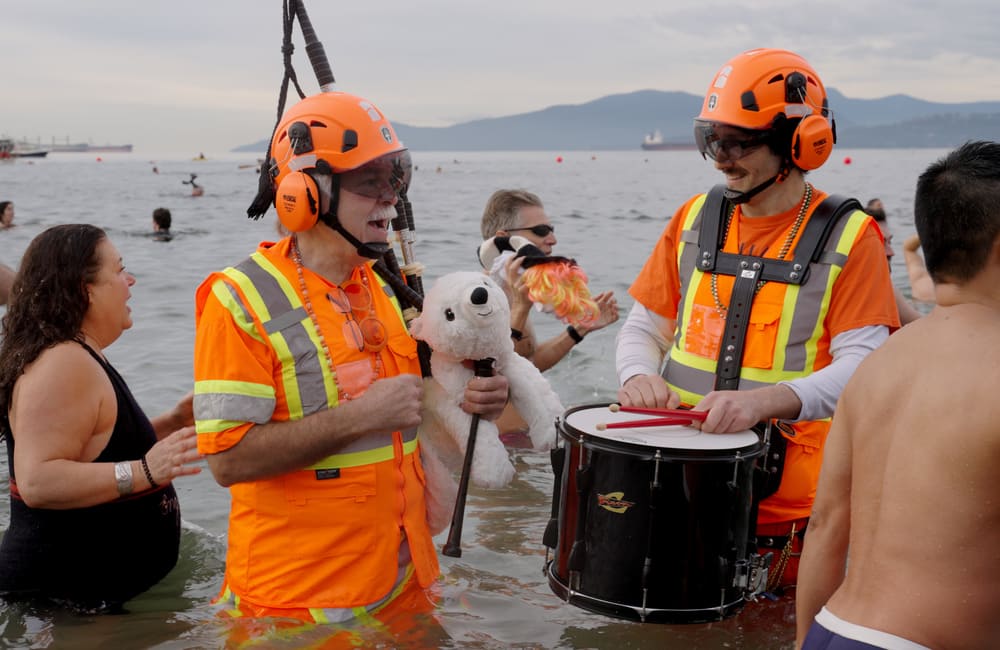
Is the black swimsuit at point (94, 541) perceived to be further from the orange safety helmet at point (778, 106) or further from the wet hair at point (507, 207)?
the wet hair at point (507, 207)

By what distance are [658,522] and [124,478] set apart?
2.09m

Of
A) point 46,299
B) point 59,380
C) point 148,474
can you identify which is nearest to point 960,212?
point 148,474

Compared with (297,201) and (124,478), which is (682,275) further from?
(124,478)

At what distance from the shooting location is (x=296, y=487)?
3.29m

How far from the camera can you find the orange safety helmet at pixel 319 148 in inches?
128

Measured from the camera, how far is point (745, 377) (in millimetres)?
3717

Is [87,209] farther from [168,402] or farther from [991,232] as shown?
[991,232]

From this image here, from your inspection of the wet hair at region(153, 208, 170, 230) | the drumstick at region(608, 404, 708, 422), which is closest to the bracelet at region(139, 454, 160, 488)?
the drumstick at region(608, 404, 708, 422)

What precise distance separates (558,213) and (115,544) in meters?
30.2

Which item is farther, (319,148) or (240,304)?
(319,148)

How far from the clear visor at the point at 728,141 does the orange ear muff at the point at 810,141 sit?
0.34 feet

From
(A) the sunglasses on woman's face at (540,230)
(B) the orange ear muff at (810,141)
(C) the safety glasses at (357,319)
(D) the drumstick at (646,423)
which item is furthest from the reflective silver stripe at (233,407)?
(A) the sunglasses on woman's face at (540,230)

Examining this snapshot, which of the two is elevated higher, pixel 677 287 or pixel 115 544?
pixel 677 287

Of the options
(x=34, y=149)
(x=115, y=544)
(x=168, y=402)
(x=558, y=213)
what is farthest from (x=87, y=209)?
(x=34, y=149)
